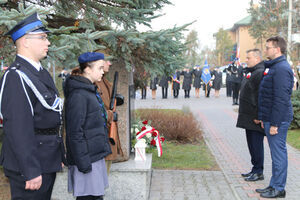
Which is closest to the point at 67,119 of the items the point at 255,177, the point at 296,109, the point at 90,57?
the point at 90,57

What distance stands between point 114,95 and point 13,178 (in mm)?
1859

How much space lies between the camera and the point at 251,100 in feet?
17.0

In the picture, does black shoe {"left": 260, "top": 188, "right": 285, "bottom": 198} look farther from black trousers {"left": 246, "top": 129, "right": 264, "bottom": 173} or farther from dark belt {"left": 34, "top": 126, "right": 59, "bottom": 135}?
dark belt {"left": 34, "top": 126, "right": 59, "bottom": 135}

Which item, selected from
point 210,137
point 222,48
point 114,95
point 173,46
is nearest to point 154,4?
point 173,46

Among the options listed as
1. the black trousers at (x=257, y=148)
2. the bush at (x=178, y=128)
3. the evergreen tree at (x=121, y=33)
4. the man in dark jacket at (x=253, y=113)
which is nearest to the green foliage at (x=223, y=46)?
the bush at (x=178, y=128)

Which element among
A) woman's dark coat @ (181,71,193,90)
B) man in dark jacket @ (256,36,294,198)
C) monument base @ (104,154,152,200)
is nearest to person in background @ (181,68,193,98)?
woman's dark coat @ (181,71,193,90)

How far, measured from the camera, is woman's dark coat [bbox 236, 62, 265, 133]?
5125 millimetres

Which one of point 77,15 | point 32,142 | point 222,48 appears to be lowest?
point 32,142

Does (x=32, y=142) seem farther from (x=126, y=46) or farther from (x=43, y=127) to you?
(x=126, y=46)

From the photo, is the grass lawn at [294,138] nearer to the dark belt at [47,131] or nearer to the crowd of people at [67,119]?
the crowd of people at [67,119]

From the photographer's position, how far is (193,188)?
195 inches

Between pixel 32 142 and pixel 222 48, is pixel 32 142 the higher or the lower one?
the lower one

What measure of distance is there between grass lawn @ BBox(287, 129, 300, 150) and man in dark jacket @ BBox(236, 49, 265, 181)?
10.6ft

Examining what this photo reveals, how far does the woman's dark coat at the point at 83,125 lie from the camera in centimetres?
290
